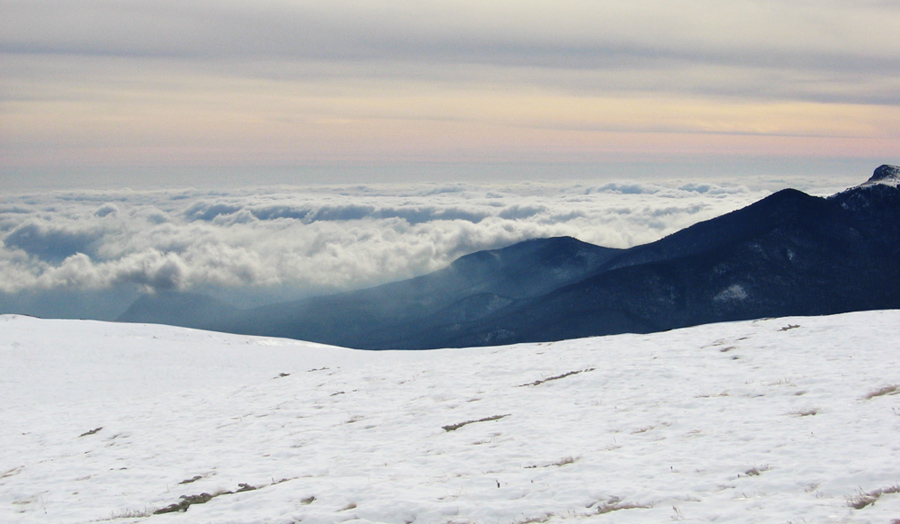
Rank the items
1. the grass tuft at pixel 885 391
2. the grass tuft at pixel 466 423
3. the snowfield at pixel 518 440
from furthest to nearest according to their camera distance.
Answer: the grass tuft at pixel 466 423
the grass tuft at pixel 885 391
the snowfield at pixel 518 440

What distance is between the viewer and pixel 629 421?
21.1m

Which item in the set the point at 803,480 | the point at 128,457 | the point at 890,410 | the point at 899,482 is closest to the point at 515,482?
the point at 803,480

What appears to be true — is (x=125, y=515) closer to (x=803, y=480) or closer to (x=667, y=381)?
(x=803, y=480)

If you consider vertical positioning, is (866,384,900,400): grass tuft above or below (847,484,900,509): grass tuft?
below

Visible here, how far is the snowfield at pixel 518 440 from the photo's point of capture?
1395 cm

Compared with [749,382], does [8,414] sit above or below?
below

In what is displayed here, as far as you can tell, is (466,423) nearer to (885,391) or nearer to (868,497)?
(868,497)

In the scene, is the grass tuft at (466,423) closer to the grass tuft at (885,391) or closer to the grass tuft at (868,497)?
the grass tuft at (885,391)

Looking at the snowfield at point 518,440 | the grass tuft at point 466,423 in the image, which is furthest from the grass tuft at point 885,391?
the grass tuft at point 466,423

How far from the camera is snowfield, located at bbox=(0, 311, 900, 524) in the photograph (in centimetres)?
1395

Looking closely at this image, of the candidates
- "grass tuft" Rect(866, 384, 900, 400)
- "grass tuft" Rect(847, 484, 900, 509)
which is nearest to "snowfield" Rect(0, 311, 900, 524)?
"grass tuft" Rect(847, 484, 900, 509)

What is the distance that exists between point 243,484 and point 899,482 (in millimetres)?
16836

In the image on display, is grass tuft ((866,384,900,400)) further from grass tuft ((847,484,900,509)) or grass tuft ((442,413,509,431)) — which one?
grass tuft ((442,413,509,431))

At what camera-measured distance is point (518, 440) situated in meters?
20.2
